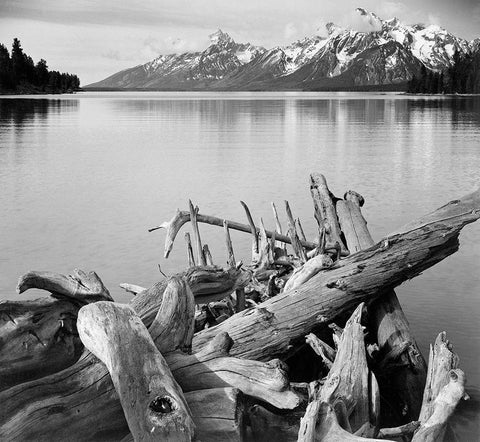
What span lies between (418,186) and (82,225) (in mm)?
10638

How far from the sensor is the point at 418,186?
22.5 meters

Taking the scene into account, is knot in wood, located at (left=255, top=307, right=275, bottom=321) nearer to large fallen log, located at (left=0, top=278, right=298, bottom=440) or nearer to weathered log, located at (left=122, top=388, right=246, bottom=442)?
large fallen log, located at (left=0, top=278, right=298, bottom=440)

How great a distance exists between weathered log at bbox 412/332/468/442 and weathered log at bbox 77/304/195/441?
1.64 meters

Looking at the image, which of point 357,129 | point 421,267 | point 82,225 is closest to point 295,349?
point 421,267

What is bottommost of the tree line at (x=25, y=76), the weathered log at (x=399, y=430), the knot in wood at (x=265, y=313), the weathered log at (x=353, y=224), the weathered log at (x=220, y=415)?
the weathered log at (x=399, y=430)

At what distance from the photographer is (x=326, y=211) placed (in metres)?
9.11

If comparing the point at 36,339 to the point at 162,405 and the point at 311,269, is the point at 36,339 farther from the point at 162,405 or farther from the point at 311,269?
the point at 311,269

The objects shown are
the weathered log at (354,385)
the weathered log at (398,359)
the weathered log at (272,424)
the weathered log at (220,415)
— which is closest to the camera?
the weathered log at (220,415)

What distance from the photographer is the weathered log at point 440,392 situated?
16.5 ft

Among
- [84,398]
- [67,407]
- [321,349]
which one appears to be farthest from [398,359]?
[67,407]

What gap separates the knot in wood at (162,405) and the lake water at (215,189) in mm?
2864

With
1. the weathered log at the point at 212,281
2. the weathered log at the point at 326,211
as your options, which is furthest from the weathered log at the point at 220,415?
the weathered log at the point at 326,211

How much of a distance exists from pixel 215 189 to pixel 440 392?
16582 millimetres

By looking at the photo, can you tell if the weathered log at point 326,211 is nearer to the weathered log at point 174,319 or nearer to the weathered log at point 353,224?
the weathered log at point 353,224
